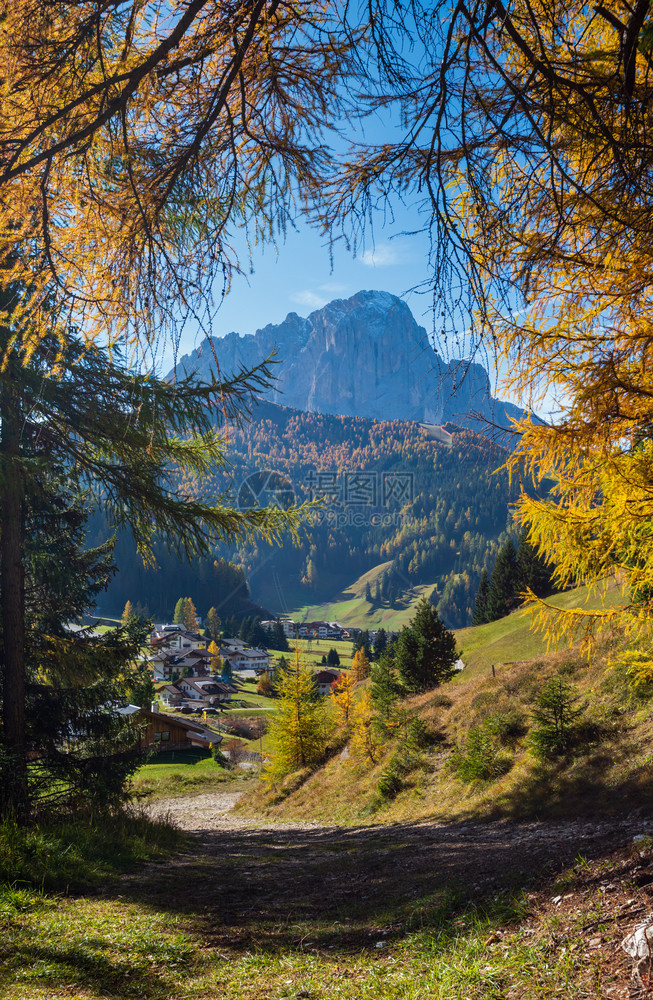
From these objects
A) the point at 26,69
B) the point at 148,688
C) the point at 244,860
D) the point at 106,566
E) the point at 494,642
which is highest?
the point at 26,69

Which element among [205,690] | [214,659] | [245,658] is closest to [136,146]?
[205,690]

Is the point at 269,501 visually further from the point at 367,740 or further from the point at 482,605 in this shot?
the point at 482,605

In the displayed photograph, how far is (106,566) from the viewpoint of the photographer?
10.6 m

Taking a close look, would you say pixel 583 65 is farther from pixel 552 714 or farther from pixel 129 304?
pixel 552 714

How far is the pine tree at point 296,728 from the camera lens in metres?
23.0

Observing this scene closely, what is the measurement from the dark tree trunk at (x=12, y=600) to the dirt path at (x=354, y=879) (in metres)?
2.21

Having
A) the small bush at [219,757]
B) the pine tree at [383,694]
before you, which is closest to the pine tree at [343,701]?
the pine tree at [383,694]

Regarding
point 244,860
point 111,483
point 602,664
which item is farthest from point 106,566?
point 602,664

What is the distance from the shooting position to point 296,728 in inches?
906

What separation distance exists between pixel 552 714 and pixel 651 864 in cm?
705

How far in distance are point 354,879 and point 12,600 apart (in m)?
5.70

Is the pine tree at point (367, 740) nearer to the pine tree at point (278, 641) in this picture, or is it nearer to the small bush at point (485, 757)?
the small bush at point (485, 757)

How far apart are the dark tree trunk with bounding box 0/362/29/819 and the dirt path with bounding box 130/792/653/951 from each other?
2.21 m

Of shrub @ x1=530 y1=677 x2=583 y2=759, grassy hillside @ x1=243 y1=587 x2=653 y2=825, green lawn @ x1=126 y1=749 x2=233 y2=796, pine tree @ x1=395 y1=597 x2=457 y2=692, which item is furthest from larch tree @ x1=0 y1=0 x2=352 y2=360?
green lawn @ x1=126 y1=749 x2=233 y2=796
